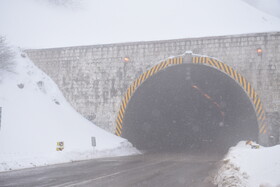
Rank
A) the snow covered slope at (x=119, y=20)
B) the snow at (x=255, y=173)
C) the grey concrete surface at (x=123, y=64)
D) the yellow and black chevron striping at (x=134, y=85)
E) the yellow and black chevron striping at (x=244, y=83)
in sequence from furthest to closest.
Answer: the snow covered slope at (x=119, y=20) → the yellow and black chevron striping at (x=134, y=85) → the grey concrete surface at (x=123, y=64) → the yellow and black chevron striping at (x=244, y=83) → the snow at (x=255, y=173)

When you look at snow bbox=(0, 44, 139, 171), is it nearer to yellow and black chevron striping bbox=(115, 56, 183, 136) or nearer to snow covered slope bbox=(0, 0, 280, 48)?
yellow and black chevron striping bbox=(115, 56, 183, 136)

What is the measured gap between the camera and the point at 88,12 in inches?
2387

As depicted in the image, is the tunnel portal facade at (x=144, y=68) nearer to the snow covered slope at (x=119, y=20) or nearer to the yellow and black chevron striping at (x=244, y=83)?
the yellow and black chevron striping at (x=244, y=83)

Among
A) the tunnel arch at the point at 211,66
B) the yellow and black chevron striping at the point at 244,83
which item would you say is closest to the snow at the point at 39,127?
the tunnel arch at the point at 211,66

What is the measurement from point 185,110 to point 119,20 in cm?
2861

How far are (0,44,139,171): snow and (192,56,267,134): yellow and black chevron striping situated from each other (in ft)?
24.0

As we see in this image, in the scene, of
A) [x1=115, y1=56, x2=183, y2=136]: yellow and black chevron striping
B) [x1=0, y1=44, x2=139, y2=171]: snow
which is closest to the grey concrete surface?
[x1=115, y1=56, x2=183, y2=136]: yellow and black chevron striping

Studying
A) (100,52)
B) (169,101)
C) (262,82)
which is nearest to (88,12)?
(169,101)

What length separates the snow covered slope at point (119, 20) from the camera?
34812 mm

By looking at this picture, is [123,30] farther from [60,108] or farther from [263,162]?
[263,162]

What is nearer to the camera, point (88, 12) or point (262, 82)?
point (262, 82)

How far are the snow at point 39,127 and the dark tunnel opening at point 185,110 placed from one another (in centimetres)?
319

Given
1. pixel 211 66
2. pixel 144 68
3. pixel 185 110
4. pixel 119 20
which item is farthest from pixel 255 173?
pixel 119 20

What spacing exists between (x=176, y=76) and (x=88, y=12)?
1498 inches
